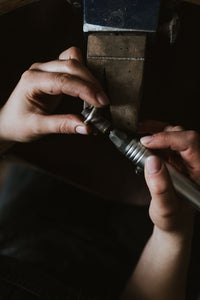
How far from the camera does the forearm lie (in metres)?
0.64

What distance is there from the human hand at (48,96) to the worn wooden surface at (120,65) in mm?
36

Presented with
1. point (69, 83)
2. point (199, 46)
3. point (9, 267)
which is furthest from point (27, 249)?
point (199, 46)

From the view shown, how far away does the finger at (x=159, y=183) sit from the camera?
48 centimetres

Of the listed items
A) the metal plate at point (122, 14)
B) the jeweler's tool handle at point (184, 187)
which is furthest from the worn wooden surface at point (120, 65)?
the jeweler's tool handle at point (184, 187)

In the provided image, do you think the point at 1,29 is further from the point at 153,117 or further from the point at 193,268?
the point at 193,268

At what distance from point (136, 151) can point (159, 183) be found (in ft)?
0.27

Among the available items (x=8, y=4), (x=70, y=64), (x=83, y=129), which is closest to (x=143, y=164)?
(x=83, y=129)

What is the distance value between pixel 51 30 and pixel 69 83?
381mm

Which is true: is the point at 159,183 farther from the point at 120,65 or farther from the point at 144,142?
the point at 120,65

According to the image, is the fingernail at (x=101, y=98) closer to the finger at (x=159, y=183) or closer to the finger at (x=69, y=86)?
the finger at (x=69, y=86)

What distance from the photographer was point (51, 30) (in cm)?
75

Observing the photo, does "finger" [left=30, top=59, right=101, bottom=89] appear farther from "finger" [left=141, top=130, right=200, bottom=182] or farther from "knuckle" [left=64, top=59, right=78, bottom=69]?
"finger" [left=141, top=130, right=200, bottom=182]

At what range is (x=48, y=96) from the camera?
61 cm

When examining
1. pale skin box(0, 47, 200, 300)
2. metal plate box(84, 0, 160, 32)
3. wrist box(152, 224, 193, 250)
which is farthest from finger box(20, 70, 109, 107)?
wrist box(152, 224, 193, 250)
